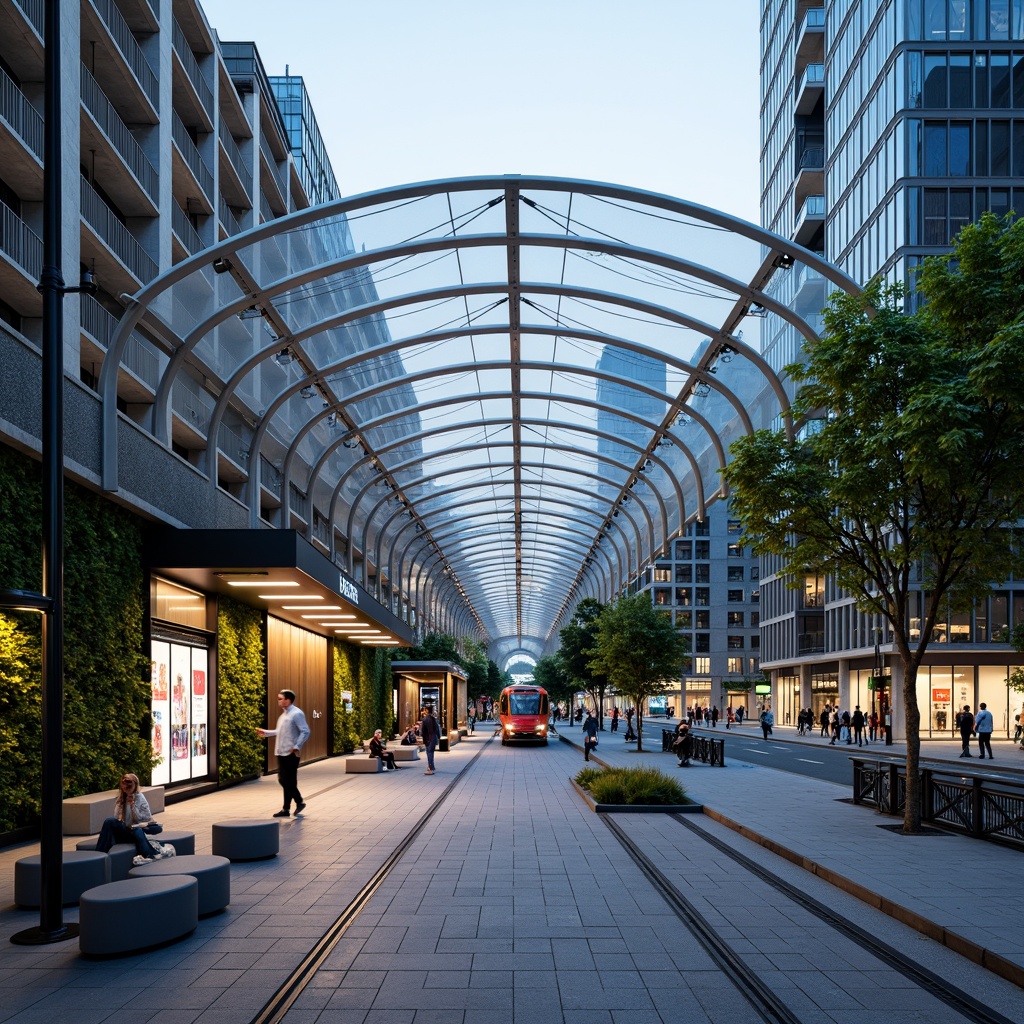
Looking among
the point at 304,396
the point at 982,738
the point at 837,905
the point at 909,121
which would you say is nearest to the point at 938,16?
the point at 909,121

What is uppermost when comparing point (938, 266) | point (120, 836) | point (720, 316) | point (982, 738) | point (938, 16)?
point (938, 16)

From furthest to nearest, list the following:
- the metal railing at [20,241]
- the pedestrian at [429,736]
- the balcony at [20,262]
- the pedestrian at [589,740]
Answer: the pedestrian at [589,740], the pedestrian at [429,736], the metal railing at [20,241], the balcony at [20,262]

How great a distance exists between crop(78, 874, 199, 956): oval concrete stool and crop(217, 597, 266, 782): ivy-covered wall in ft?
47.4

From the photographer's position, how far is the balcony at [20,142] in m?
18.7

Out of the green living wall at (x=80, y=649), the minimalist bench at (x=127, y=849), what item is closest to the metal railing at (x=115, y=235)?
the green living wall at (x=80, y=649)

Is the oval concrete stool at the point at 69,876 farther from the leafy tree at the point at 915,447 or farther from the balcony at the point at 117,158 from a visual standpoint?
the balcony at the point at 117,158

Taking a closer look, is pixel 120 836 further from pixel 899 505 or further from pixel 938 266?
pixel 938 266

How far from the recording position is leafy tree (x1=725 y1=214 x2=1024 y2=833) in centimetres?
1277

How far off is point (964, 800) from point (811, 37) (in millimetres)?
55341

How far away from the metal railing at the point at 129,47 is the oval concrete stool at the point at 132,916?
2018 cm

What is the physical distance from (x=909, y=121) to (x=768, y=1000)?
4670 cm

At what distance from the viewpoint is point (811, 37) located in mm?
59156

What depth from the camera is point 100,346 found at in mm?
23078

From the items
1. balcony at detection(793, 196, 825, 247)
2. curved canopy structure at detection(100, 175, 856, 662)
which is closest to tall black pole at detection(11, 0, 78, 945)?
curved canopy structure at detection(100, 175, 856, 662)
